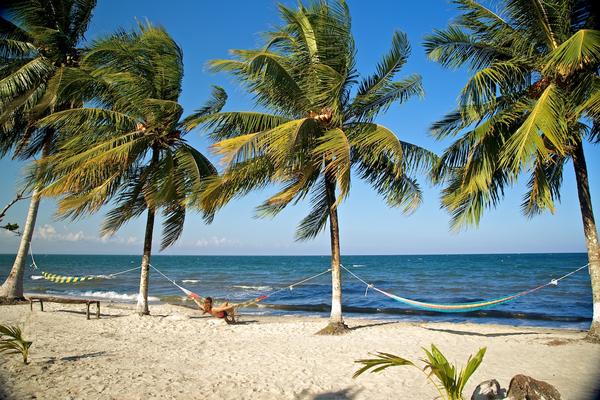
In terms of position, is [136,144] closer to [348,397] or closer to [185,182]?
[185,182]

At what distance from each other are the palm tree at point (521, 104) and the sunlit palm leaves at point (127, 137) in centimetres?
546

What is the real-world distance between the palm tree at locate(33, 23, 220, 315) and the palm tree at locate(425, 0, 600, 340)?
18.1 ft

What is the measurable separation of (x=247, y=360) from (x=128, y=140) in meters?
6.15

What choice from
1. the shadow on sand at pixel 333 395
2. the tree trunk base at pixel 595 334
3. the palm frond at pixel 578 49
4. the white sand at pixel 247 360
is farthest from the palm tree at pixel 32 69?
the tree trunk base at pixel 595 334

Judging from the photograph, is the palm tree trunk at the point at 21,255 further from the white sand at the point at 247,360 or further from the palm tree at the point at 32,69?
the white sand at the point at 247,360

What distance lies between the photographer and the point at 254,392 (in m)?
4.68

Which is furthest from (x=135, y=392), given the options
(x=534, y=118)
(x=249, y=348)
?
(x=534, y=118)

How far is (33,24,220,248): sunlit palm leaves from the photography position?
9.07m

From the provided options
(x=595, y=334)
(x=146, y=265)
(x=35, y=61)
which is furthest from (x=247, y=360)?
(x=35, y=61)

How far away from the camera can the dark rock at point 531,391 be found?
3627mm

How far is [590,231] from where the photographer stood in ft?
23.4

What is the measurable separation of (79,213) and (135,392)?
6.32 meters

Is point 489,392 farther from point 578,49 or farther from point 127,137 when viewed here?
point 127,137

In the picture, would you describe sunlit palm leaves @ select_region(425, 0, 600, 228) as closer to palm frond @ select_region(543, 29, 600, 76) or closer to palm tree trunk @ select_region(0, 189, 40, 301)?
palm frond @ select_region(543, 29, 600, 76)
